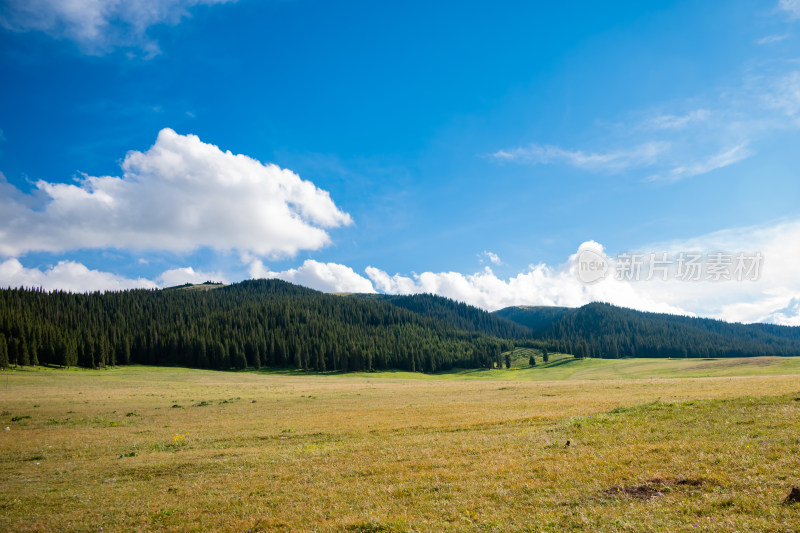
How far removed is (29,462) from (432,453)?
2259 cm

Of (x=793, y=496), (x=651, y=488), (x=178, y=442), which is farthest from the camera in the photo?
(x=178, y=442)

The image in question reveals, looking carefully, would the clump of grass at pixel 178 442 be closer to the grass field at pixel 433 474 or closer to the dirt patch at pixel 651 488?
the grass field at pixel 433 474

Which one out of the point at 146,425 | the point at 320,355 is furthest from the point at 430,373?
the point at 146,425

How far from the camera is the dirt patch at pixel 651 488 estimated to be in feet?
38.2

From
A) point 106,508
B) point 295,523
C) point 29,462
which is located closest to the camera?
point 295,523

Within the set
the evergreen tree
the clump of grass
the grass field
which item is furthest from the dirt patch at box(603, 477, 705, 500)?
the evergreen tree

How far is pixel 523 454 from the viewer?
17.5 metres

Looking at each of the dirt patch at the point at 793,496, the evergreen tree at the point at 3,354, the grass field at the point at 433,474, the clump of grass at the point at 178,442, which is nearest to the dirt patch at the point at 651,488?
the grass field at the point at 433,474

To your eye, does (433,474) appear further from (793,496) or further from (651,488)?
(793,496)

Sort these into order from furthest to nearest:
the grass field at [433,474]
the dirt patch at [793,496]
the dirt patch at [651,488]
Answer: the dirt patch at [651,488], the grass field at [433,474], the dirt patch at [793,496]

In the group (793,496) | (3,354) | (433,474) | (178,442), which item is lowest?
(178,442)

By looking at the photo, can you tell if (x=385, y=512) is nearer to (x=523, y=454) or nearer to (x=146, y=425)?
(x=523, y=454)

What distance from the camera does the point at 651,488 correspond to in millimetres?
12086

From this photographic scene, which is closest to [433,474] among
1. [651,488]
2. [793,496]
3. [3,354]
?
[651,488]
